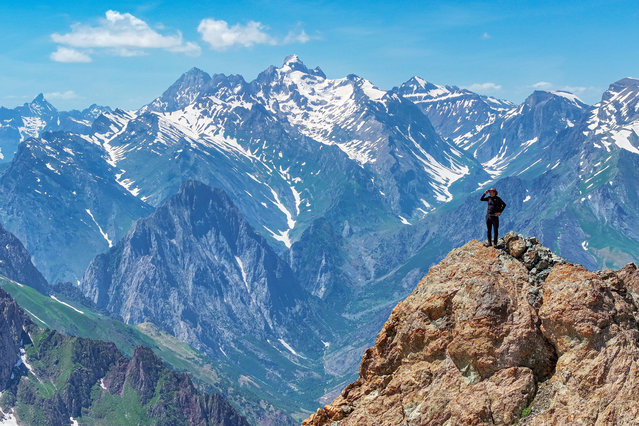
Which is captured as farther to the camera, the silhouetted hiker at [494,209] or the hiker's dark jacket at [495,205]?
the hiker's dark jacket at [495,205]

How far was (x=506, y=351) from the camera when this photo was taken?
43.2m

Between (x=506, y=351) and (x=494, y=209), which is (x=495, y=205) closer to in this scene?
(x=494, y=209)

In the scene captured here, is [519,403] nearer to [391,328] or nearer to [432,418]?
[432,418]

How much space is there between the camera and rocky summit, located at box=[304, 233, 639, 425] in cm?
4038

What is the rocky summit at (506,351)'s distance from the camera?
4038cm

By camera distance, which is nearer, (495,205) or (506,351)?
(506,351)

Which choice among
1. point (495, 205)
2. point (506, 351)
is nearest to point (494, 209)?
point (495, 205)

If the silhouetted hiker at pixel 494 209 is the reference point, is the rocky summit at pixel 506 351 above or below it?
below

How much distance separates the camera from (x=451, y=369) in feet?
147

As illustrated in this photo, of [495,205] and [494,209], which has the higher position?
[495,205]

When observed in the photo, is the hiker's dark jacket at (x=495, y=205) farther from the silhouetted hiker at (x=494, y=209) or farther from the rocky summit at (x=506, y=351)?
the rocky summit at (x=506, y=351)

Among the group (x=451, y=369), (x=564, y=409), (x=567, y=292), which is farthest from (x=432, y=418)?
(x=567, y=292)

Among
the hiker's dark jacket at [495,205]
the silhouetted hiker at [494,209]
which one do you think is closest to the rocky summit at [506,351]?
the silhouetted hiker at [494,209]

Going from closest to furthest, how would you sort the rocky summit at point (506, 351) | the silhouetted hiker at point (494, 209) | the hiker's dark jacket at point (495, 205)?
the rocky summit at point (506, 351) < the silhouetted hiker at point (494, 209) < the hiker's dark jacket at point (495, 205)
